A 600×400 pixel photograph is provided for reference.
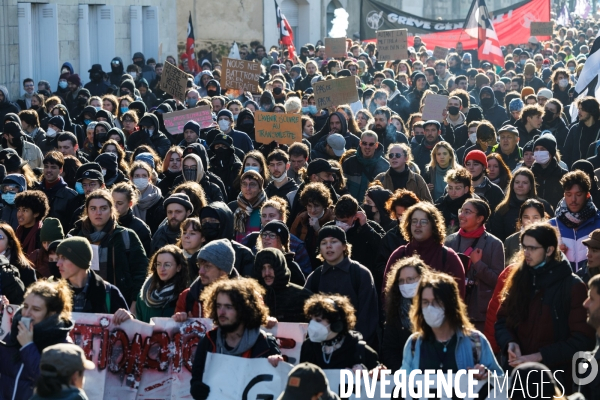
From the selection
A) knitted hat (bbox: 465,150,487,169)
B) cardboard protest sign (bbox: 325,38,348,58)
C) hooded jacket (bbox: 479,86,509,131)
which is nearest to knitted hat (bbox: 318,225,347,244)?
knitted hat (bbox: 465,150,487,169)

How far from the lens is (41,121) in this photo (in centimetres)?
1540

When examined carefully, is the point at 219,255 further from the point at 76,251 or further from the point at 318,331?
the point at 318,331

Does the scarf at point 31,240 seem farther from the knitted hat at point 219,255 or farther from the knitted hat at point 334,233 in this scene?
the knitted hat at point 334,233

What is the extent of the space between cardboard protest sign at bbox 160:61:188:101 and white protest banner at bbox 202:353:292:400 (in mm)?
10492

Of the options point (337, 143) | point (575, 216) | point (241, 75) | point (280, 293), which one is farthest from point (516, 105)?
point (280, 293)

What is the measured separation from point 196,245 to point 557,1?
6246cm

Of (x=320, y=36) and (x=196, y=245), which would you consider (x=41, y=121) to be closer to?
(x=196, y=245)

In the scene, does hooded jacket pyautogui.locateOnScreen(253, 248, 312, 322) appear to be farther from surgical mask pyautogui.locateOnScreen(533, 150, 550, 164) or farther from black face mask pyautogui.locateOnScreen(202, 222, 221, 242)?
surgical mask pyautogui.locateOnScreen(533, 150, 550, 164)

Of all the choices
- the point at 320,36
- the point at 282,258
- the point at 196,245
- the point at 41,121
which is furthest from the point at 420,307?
the point at 320,36

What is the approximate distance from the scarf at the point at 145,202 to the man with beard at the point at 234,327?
382 cm

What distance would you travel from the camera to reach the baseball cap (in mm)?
11977

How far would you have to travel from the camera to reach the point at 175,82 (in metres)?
16.2

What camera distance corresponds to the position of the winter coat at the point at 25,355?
562 centimetres

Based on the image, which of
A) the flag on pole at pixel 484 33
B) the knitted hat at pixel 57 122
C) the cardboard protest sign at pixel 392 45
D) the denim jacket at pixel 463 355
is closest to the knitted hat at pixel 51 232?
the denim jacket at pixel 463 355
